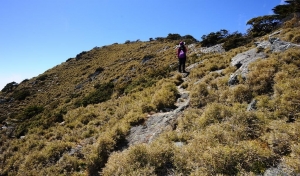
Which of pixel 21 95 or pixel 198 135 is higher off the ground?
pixel 21 95

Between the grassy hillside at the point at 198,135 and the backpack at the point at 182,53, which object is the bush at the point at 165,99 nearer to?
the grassy hillside at the point at 198,135

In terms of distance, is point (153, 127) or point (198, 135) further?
point (153, 127)

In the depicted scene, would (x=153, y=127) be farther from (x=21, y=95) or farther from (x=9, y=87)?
(x=9, y=87)

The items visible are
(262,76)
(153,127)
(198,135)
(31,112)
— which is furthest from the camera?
(31,112)

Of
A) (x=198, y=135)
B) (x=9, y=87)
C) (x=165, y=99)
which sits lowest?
(x=198, y=135)

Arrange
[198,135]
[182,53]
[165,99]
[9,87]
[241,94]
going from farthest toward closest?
[9,87], [182,53], [165,99], [241,94], [198,135]

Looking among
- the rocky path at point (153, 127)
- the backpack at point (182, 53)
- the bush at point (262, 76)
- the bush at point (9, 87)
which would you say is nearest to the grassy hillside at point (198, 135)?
the bush at point (262, 76)

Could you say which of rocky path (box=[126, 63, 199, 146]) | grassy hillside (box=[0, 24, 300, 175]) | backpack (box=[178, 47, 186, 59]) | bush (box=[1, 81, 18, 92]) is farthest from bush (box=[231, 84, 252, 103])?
bush (box=[1, 81, 18, 92])

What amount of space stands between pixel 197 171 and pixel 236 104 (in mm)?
4037

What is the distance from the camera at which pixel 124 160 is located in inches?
261

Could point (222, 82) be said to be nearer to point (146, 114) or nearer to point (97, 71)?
point (146, 114)

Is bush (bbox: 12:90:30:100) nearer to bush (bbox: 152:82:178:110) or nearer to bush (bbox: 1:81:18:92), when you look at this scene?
bush (bbox: 1:81:18:92)

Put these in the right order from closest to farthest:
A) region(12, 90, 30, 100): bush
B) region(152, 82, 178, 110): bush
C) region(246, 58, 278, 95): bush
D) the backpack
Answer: region(246, 58, 278, 95): bush < region(152, 82, 178, 110): bush < the backpack < region(12, 90, 30, 100): bush

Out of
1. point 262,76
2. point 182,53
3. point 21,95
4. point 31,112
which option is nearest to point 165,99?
point 262,76
